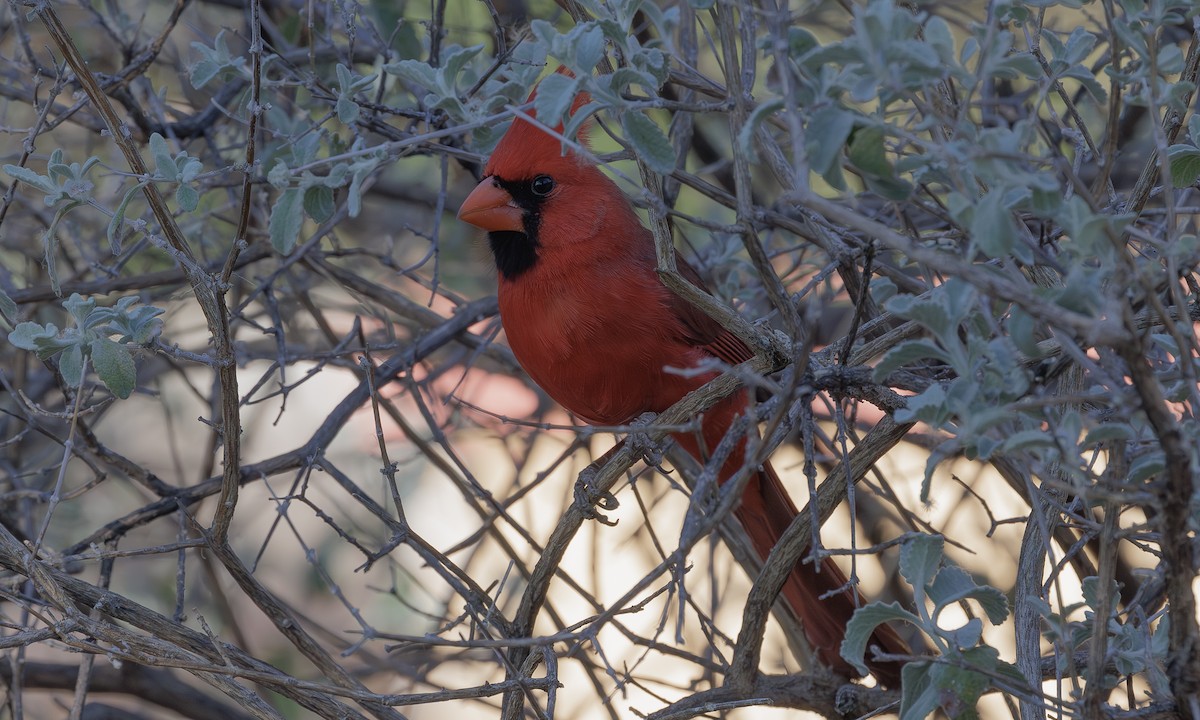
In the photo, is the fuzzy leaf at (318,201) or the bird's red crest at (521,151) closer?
the fuzzy leaf at (318,201)

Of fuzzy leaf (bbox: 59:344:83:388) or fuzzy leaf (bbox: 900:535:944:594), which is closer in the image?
fuzzy leaf (bbox: 900:535:944:594)

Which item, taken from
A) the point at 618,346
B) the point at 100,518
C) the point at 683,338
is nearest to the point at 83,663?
the point at 618,346

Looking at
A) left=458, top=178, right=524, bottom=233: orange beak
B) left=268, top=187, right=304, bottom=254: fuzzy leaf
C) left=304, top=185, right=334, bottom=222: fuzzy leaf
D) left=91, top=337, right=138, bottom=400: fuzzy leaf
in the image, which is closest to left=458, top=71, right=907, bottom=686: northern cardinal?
left=458, top=178, right=524, bottom=233: orange beak

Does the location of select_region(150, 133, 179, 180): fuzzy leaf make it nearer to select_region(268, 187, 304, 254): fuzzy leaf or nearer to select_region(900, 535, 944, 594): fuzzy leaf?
select_region(268, 187, 304, 254): fuzzy leaf

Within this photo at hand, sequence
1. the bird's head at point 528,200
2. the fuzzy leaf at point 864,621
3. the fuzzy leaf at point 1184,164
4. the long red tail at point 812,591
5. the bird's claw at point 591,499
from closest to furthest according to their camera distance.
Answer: the fuzzy leaf at point 864,621 < the fuzzy leaf at point 1184,164 < the bird's claw at point 591,499 < the long red tail at point 812,591 < the bird's head at point 528,200

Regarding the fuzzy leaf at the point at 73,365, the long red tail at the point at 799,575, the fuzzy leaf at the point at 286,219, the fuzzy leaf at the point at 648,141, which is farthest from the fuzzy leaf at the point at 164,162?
the long red tail at the point at 799,575

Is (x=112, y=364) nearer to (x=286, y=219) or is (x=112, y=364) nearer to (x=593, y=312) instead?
(x=286, y=219)

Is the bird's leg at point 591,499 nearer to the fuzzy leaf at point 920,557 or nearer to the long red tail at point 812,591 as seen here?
the long red tail at point 812,591
